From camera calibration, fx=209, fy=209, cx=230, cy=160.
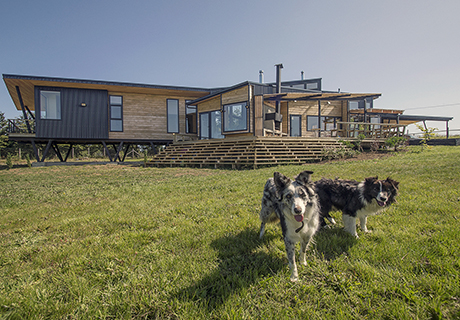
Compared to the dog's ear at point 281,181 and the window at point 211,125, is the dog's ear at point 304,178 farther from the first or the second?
the window at point 211,125

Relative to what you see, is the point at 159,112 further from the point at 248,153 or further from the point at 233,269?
the point at 233,269

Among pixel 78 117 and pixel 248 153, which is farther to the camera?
pixel 78 117

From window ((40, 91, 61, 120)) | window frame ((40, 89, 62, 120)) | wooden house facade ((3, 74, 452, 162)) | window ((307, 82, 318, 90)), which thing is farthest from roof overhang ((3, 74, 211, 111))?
window ((307, 82, 318, 90))

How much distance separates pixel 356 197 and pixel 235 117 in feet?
46.8

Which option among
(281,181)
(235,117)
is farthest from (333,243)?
(235,117)

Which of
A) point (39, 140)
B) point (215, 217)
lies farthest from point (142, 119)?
point (215, 217)

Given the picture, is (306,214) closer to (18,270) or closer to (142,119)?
(18,270)

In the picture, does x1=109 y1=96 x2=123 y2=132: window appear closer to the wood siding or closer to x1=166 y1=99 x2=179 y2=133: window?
the wood siding

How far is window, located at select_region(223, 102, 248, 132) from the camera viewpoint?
1619 cm

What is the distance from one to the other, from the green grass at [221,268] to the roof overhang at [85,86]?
15788 mm

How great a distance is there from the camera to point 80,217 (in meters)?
4.30

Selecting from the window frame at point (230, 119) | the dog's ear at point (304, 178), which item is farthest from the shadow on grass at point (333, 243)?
the window frame at point (230, 119)

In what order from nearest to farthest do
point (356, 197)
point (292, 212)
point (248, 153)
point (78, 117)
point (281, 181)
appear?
point (292, 212)
point (281, 181)
point (356, 197)
point (248, 153)
point (78, 117)

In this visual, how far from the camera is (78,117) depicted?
57.2 feet
